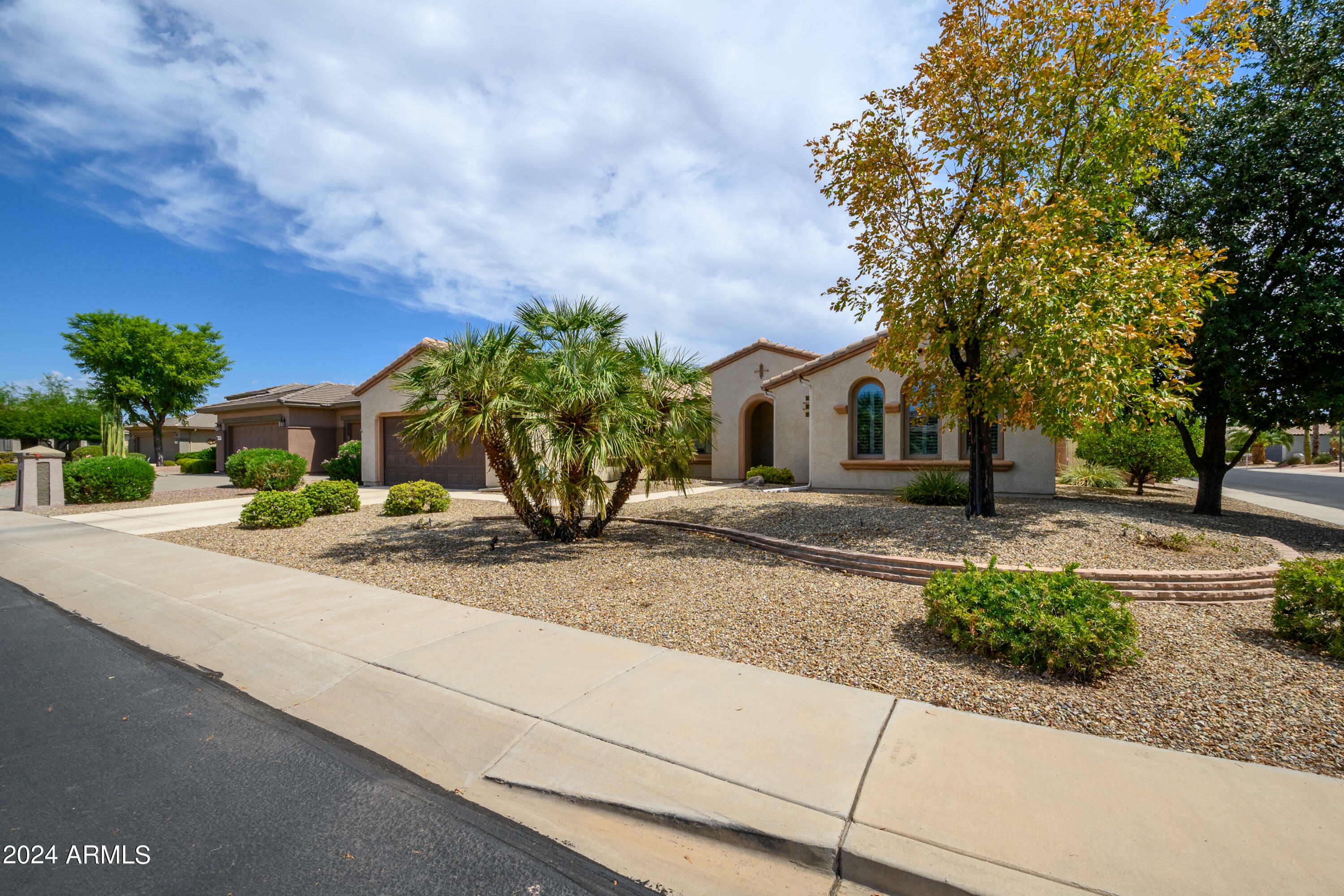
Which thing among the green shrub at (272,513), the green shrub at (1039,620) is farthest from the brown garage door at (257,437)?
the green shrub at (1039,620)

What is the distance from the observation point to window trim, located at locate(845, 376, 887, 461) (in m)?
15.5

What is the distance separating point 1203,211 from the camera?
33.9 ft

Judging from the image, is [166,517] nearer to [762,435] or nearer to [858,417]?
[858,417]

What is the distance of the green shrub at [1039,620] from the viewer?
444 cm

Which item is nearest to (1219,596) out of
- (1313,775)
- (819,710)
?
(1313,775)

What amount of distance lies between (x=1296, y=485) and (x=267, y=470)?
37578mm

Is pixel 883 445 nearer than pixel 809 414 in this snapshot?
Yes

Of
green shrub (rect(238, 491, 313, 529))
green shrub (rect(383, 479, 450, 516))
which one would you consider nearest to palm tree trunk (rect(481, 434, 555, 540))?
green shrub (rect(383, 479, 450, 516))

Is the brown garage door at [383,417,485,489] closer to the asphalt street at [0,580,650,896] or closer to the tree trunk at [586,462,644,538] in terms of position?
the tree trunk at [586,462,644,538]

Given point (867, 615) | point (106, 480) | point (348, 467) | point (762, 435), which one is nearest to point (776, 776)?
point (867, 615)

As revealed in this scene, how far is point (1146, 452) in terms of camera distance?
16.3 metres

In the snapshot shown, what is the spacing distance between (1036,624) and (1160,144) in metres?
8.30

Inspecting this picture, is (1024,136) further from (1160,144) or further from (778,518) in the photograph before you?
(778,518)

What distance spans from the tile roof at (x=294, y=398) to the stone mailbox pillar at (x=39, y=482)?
8989 mm
